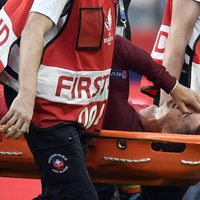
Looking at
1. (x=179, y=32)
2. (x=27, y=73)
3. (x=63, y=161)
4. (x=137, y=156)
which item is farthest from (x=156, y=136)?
(x=27, y=73)

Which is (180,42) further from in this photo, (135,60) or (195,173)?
(195,173)

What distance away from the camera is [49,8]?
295cm

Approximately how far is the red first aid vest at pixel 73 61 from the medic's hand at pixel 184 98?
0.32 metres

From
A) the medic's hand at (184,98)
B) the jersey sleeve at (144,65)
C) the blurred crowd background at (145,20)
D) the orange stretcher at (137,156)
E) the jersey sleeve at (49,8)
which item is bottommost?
the blurred crowd background at (145,20)

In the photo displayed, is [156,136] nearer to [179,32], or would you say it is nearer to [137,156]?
[137,156]

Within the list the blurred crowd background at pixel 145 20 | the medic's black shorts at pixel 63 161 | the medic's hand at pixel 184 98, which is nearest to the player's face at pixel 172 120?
the medic's hand at pixel 184 98

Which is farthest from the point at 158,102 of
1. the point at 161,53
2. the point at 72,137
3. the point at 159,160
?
the point at 72,137

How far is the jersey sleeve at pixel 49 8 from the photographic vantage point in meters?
2.95

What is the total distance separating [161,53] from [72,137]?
0.95 metres

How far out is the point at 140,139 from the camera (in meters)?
3.27

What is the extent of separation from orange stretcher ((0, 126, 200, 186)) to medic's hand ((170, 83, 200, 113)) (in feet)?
0.47

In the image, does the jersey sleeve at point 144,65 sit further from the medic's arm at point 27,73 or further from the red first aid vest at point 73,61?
the medic's arm at point 27,73

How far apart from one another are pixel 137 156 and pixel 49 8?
0.68 metres

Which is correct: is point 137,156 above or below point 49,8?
below
